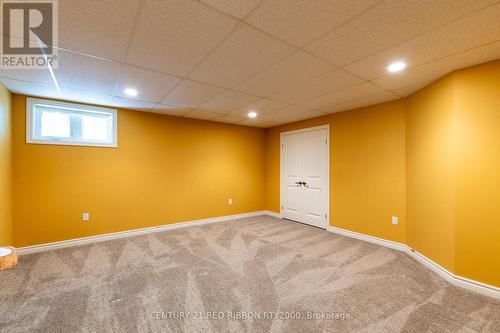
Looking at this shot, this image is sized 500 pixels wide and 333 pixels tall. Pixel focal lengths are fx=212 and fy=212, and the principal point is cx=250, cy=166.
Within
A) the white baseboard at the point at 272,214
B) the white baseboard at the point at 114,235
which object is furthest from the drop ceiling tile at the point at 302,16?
the white baseboard at the point at 272,214

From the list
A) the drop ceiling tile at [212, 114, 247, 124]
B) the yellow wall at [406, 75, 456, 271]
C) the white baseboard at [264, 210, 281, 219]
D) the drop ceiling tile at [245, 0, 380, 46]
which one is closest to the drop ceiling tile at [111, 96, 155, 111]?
the drop ceiling tile at [212, 114, 247, 124]

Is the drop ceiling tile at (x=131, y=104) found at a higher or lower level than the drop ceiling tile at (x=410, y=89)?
higher

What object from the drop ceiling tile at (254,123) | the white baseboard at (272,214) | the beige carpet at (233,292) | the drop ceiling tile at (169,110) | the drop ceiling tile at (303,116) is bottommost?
the beige carpet at (233,292)

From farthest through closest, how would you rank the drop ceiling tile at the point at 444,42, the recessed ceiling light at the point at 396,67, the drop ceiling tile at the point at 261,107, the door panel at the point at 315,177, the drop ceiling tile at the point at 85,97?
the door panel at the point at 315,177, the drop ceiling tile at the point at 261,107, the drop ceiling tile at the point at 85,97, the recessed ceiling light at the point at 396,67, the drop ceiling tile at the point at 444,42

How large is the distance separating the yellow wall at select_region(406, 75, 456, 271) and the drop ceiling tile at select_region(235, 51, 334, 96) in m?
1.52

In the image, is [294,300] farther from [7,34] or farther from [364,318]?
[7,34]

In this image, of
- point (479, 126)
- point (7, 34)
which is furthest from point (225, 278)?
point (479, 126)

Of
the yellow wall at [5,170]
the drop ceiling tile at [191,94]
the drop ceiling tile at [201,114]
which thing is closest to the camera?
the yellow wall at [5,170]

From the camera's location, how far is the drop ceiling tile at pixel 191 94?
285cm

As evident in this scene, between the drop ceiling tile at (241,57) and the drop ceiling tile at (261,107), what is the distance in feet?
3.18

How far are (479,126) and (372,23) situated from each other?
1.78 meters

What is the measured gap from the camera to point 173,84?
2777 mm

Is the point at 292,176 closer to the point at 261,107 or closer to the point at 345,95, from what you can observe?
the point at 261,107

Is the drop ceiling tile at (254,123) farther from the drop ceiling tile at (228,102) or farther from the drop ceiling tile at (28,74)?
the drop ceiling tile at (28,74)
